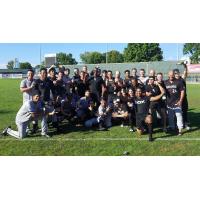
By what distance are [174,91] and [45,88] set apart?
12.9 feet

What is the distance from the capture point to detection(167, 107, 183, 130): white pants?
10.4 meters

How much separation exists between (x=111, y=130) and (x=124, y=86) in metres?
1.61

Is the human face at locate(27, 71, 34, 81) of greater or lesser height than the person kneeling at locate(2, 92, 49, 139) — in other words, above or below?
above

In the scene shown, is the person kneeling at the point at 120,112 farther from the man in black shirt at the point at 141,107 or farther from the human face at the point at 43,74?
the human face at the point at 43,74

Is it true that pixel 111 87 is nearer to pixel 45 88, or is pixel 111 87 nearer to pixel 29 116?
pixel 45 88

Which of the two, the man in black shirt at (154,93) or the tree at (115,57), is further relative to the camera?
the tree at (115,57)

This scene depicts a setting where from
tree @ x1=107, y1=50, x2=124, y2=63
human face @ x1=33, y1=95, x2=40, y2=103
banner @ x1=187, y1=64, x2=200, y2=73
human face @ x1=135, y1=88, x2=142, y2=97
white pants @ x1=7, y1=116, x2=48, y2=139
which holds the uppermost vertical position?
tree @ x1=107, y1=50, x2=124, y2=63

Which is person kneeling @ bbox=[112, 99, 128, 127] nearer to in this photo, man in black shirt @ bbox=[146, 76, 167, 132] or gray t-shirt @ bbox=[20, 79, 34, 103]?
man in black shirt @ bbox=[146, 76, 167, 132]

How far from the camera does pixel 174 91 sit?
35.0ft

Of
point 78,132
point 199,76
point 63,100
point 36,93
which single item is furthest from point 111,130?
point 199,76

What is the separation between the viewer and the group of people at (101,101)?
1007 cm

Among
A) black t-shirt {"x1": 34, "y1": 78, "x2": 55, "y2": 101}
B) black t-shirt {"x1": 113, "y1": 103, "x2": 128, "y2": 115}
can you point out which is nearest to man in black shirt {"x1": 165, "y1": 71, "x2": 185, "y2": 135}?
black t-shirt {"x1": 113, "y1": 103, "x2": 128, "y2": 115}

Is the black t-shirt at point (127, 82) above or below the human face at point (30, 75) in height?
below

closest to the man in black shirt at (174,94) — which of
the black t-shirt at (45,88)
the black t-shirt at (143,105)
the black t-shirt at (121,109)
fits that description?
the black t-shirt at (143,105)
